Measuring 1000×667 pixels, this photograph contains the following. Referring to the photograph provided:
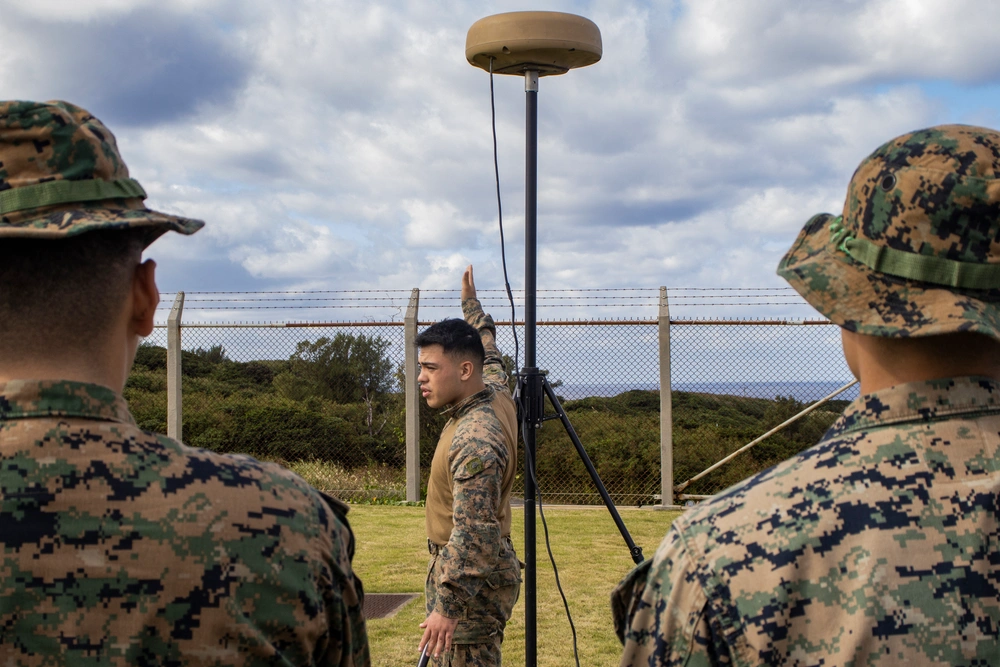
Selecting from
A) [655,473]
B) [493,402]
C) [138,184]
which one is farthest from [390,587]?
[138,184]

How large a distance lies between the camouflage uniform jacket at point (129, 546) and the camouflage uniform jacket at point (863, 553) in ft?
2.10

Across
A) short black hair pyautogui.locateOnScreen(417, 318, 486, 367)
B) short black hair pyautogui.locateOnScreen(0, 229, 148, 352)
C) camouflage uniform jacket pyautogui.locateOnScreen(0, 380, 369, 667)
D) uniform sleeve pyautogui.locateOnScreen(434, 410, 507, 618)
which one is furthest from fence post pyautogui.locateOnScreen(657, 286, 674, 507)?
short black hair pyautogui.locateOnScreen(0, 229, 148, 352)

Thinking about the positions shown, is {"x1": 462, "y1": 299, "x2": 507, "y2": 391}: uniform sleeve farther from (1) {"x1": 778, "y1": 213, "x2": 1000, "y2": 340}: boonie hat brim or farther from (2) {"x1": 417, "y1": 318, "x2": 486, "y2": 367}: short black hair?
(1) {"x1": 778, "y1": 213, "x2": 1000, "y2": 340}: boonie hat brim

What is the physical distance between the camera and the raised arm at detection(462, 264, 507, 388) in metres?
4.61

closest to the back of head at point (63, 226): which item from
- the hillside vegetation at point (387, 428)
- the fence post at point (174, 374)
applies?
the hillside vegetation at point (387, 428)

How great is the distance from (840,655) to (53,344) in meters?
1.28

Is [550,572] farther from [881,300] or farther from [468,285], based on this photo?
[881,300]

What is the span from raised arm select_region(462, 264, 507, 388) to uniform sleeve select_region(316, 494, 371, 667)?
2886 millimetres

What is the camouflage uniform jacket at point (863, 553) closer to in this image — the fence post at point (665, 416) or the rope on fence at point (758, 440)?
the fence post at point (665, 416)

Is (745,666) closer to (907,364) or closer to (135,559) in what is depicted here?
(907,364)

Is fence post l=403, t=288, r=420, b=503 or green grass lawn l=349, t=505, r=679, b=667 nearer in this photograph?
green grass lawn l=349, t=505, r=679, b=667

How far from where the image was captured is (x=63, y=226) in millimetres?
1397

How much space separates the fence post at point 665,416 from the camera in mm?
9734

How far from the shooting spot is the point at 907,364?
143 centimetres
